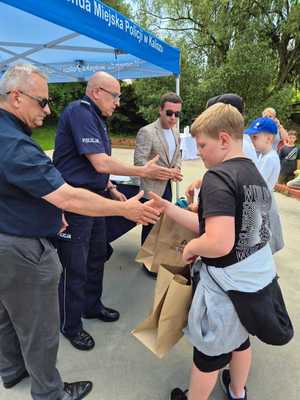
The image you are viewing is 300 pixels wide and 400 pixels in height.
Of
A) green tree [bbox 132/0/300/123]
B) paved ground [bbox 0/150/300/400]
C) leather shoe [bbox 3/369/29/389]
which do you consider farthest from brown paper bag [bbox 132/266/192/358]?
green tree [bbox 132/0/300/123]

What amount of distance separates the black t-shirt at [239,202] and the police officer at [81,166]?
981mm

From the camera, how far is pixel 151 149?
3254 mm

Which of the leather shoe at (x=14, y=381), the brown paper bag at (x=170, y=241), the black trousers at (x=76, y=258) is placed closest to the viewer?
the brown paper bag at (x=170, y=241)

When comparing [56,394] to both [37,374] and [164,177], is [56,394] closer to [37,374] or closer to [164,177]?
[37,374]

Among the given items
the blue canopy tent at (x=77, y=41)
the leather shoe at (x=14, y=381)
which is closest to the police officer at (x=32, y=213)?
the leather shoe at (x=14, y=381)

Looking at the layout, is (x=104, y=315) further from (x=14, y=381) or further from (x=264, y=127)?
(x=264, y=127)

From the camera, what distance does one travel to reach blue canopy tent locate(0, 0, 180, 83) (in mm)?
2285

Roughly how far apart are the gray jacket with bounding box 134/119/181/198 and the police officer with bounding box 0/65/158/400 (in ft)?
4.84

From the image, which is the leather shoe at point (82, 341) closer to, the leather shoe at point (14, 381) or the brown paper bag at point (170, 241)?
the leather shoe at point (14, 381)

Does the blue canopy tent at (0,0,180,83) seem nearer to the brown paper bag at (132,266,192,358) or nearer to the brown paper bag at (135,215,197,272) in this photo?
the brown paper bag at (135,215,197,272)

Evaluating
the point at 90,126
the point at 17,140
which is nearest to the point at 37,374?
the point at 17,140

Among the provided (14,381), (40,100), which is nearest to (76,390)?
(14,381)

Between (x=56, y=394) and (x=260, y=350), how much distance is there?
148cm

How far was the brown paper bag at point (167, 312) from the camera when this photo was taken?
1.62 m
